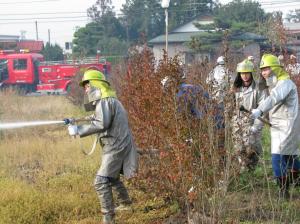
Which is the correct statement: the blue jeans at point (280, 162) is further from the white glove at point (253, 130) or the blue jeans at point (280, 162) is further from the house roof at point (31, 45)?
the house roof at point (31, 45)

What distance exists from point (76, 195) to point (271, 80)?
265cm

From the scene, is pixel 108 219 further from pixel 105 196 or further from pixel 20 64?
pixel 20 64

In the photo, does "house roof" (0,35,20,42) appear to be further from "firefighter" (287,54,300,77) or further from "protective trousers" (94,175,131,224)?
"protective trousers" (94,175,131,224)

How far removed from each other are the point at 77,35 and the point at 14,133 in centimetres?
3567

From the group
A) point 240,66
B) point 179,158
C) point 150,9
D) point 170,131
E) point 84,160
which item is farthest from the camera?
point 150,9

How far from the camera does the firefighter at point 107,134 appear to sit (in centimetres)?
529

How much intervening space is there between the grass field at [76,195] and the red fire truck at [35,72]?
680 inches

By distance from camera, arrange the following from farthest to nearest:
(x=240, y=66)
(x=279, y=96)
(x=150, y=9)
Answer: (x=150, y=9), (x=240, y=66), (x=279, y=96)

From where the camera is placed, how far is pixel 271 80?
6344mm

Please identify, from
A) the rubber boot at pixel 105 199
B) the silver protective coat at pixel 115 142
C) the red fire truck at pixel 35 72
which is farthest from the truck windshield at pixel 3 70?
the rubber boot at pixel 105 199

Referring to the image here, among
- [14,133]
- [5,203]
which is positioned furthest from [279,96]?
[14,133]

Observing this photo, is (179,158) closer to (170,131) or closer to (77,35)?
(170,131)

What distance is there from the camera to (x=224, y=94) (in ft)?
15.0

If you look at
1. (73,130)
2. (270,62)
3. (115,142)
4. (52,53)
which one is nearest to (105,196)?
(115,142)
